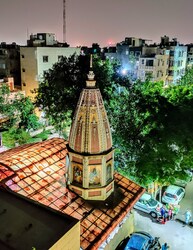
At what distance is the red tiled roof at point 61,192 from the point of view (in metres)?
12.6

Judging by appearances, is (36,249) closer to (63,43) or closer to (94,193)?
(94,193)

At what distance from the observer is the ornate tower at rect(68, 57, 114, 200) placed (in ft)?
42.9

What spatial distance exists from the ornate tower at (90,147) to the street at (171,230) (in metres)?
7.15

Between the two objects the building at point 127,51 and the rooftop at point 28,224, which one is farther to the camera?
the building at point 127,51

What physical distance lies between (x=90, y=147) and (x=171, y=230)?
10.3m

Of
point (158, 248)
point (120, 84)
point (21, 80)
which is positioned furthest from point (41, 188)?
point (21, 80)

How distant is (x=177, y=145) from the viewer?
1689 cm

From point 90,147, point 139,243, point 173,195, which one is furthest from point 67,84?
point 139,243

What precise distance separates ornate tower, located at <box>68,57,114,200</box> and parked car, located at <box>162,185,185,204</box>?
10543 mm

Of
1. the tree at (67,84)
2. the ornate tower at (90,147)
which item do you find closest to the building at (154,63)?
the tree at (67,84)

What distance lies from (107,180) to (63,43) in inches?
1735

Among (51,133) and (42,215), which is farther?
(51,133)

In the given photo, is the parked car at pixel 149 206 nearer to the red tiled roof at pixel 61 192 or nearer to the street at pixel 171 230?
the street at pixel 171 230

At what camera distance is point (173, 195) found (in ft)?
74.4
